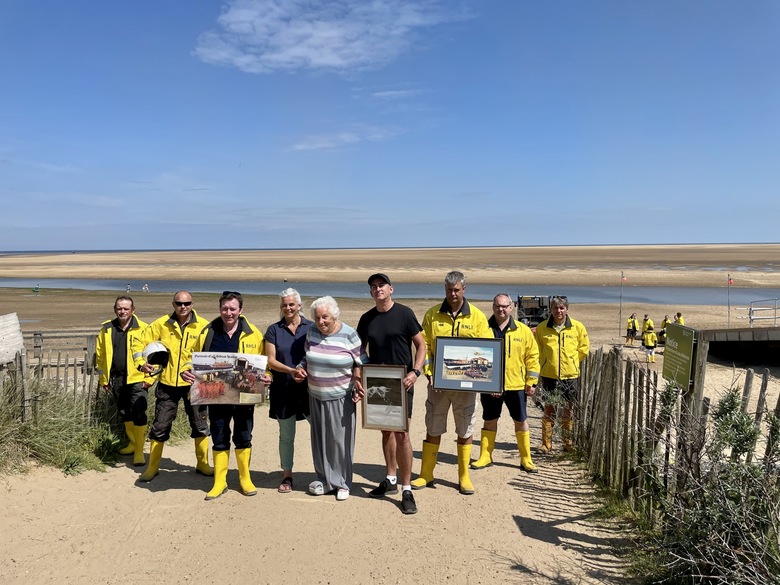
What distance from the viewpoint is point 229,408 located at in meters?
5.01

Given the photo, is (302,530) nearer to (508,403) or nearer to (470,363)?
(470,363)

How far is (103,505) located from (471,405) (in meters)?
3.36

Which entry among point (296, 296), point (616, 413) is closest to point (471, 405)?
point (616, 413)

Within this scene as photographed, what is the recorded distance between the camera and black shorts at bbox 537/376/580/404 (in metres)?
6.39

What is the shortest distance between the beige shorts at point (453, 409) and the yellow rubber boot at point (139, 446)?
305 centimetres

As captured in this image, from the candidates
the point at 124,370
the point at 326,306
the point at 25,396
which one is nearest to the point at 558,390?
the point at 326,306

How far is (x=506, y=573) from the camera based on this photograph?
12.5 ft

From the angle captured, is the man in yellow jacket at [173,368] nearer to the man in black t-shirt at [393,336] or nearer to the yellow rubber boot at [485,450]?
the man in black t-shirt at [393,336]

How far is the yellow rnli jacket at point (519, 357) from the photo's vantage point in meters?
5.69

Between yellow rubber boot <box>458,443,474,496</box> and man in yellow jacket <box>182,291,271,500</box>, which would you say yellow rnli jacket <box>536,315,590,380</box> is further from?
man in yellow jacket <box>182,291,271,500</box>

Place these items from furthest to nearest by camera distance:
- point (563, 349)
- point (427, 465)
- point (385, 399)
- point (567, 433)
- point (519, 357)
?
point (567, 433), point (563, 349), point (519, 357), point (427, 465), point (385, 399)

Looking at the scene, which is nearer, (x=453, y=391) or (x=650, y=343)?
(x=453, y=391)

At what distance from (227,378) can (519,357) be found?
287cm

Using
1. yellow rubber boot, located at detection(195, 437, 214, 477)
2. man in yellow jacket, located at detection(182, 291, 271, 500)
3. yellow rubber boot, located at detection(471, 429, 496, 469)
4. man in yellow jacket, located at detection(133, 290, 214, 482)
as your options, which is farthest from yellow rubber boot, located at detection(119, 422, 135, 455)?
yellow rubber boot, located at detection(471, 429, 496, 469)
